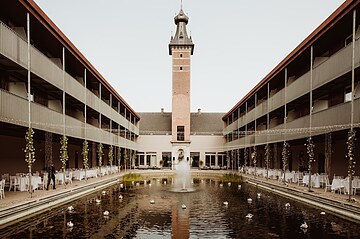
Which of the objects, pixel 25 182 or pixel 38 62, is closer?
pixel 38 62

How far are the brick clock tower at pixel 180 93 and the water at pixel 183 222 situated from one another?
31500mm

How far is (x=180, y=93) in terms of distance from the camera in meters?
46.9

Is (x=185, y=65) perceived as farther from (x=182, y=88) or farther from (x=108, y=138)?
(x=108, y=138)

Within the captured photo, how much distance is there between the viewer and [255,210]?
44.8ft

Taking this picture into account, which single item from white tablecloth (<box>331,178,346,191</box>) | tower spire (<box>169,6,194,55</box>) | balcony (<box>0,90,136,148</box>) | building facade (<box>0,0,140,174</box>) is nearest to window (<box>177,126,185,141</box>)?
tower spire (<box>169,6,194,55</box>)

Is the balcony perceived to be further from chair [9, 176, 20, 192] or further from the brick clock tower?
the brick clock tower

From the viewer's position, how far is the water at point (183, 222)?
959 cm

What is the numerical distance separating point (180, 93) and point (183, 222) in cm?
3625

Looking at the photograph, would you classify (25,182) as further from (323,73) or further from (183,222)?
(323,73)

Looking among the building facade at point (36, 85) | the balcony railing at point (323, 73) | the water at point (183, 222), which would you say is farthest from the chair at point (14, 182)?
the balcony railing at point (323, 73)

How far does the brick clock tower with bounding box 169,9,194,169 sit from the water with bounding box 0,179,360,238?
31500 mm

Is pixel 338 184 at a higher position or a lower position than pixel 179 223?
higher

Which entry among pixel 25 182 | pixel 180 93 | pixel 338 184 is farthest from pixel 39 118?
pixel 180 93

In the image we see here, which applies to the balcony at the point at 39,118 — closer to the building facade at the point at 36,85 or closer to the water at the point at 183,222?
the building facade at the point at 36,85
